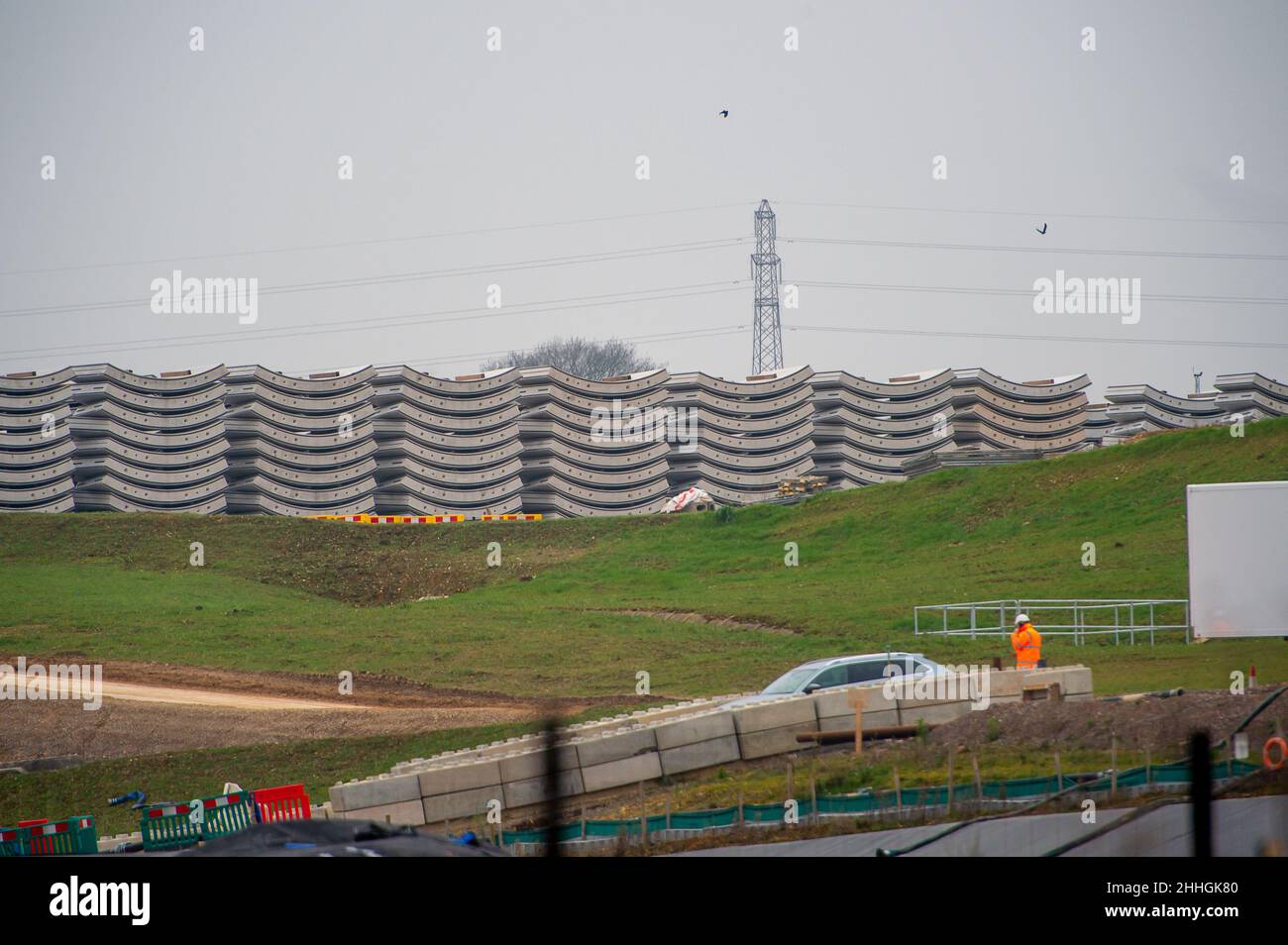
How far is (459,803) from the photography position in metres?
19.2

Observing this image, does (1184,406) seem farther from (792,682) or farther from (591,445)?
(792,682)

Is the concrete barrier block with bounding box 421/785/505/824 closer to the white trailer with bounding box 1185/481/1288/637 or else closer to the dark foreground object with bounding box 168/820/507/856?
the dark foreground object with bounding box 168/820/507/856

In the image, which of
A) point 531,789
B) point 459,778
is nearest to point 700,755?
point 531,789

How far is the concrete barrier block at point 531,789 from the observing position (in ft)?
63.7

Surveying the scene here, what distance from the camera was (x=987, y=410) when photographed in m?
93.2

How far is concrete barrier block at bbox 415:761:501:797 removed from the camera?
19.1m

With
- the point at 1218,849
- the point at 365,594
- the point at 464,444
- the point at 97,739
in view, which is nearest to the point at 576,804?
the point at 1218,849

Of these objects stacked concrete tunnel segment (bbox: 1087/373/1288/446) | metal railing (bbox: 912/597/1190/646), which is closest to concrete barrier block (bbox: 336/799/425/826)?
metal railing (bbox: 912/597/1190/646)

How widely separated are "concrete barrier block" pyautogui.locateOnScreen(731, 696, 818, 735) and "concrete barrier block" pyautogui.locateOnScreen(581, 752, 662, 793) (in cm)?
136

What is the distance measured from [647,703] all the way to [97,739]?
10.6 m

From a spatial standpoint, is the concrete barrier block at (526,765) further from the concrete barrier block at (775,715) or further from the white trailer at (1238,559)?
the white trailer at (1238,559)

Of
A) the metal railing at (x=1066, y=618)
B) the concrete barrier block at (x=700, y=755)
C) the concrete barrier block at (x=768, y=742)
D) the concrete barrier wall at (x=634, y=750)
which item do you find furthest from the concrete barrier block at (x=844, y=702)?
the metal railing at (x=1066, y=618)
